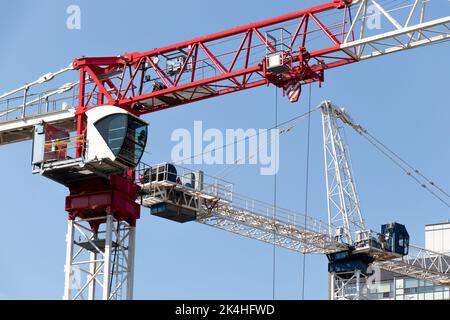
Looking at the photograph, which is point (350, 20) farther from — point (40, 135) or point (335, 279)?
point (335, 279)

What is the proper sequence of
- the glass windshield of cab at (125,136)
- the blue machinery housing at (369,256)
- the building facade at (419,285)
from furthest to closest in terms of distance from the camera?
the building facade at (419,285)
the blue machinery housing at (369,256)
the glass windshield of cab at (125,136)

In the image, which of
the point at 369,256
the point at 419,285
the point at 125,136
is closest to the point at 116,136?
the point at 125,136

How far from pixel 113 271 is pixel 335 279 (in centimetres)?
4199

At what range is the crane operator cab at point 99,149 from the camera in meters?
67.2

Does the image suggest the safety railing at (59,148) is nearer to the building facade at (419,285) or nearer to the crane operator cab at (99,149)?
the crane operator cab at (99,149)

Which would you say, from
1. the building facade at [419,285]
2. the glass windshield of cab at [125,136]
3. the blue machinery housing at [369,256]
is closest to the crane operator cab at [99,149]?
the glass windshield of cab at [125,136]

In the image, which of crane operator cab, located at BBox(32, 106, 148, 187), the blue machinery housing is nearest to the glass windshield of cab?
crane operator cab, located at BBox(32, 106, 148, 187)

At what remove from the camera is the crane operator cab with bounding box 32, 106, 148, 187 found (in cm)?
6725

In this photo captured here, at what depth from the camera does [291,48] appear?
65.4 meters

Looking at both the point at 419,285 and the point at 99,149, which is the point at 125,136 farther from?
the point at 419,285

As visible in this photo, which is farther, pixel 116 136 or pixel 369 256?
pixel 369 256

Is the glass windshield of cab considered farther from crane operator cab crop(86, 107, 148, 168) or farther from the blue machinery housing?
the blue machinery housing

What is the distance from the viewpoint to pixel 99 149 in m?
Result: 67.2

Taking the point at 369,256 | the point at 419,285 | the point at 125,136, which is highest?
the point at 125,136
